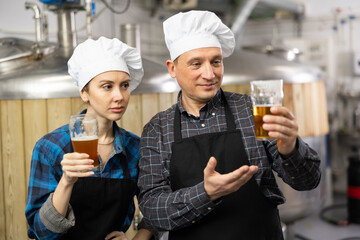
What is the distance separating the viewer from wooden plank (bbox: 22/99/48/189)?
7.82 feet

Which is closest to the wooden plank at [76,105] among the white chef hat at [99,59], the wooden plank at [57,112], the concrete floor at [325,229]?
the wooden plank at [57,112]

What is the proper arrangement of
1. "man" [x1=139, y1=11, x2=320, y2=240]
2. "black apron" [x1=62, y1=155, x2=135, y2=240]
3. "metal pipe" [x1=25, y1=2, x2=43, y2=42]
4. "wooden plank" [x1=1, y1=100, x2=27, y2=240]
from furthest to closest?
1. "metal pipe" [x1=25, y1=2, x2=43, y2=42]
2. "wooden plank" [x1=1, y1=100, x2=27, y2=240]
3. "black apron" [x1=62, y1=155, x2=135, y2=240]
4. "man" [x1=139, y1=11, x2=320, y2=240]

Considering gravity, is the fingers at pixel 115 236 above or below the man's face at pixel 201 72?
below

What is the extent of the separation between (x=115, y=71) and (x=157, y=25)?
12.9ft

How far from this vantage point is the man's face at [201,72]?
154 centimetres

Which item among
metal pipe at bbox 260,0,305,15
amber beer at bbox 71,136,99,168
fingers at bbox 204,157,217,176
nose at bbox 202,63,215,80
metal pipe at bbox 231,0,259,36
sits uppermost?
metal pipe at bbox 260,0,305,15

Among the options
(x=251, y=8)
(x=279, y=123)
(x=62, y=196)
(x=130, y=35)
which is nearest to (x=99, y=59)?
(x=62, y=196)

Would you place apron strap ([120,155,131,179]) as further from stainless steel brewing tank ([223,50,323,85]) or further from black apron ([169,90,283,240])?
stainless steel brewing tank ([223,50,323,85])

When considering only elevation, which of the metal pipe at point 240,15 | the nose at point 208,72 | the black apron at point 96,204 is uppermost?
the metal pipe at point 240,15

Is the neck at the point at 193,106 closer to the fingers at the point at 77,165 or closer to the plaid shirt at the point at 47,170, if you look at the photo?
the plaid shirt at the point at 47,170

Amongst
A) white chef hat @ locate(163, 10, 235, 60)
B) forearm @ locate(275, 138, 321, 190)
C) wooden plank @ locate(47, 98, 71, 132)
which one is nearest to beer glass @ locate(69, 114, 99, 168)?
white chef hat @ locate(163, 10, 235, 60)

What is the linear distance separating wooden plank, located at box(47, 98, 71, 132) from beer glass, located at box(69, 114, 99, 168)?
1.11m

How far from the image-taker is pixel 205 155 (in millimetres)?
1570

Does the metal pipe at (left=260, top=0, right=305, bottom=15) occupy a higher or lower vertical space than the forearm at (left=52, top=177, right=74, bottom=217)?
higher
